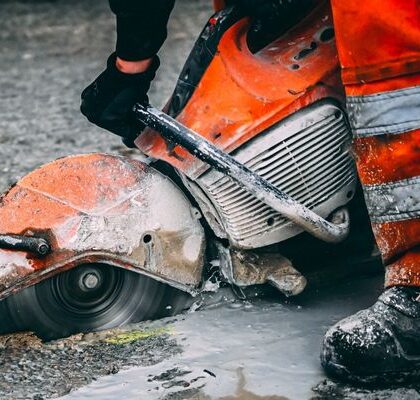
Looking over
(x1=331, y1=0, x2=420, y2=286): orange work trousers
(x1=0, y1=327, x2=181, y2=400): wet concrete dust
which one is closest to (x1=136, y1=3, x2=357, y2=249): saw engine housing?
(x1=331, y1=0, x2=420, y2=286): orange work trousers

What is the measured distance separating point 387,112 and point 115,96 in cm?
68

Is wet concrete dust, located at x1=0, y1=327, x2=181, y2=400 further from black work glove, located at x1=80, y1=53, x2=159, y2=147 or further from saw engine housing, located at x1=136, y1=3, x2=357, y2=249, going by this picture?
black work glove, located at x1=80, y1=53, x2=159, y2=147

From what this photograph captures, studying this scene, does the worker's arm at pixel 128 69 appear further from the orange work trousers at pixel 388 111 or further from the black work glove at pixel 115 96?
the orange work trousers at pixel 388 111

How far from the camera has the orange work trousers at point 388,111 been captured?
2.12 m

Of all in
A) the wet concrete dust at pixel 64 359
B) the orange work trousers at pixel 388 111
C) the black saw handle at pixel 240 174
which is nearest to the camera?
the orange work trousers at pixel 388 111

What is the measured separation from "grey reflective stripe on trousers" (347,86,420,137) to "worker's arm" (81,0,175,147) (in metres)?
0.53

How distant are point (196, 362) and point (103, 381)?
0.22m

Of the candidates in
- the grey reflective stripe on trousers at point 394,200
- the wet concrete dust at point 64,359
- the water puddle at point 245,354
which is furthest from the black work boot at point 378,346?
the wet concrete dust at point 64,359

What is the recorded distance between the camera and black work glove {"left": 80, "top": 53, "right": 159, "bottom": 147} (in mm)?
2434

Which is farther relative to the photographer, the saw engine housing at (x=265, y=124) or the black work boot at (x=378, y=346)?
the saw engine housing at (x=265, y=124)

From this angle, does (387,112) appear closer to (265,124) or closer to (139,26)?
(265,124)

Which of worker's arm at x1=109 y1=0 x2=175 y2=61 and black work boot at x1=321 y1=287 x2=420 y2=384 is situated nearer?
black work boot at x1=321 y1=287 x2=420 y2=384

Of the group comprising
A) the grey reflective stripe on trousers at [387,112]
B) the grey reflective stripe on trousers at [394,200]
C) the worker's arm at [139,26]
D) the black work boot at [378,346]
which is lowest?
the black work boot at [378,346]

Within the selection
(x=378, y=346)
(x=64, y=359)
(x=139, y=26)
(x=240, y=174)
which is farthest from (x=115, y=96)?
(x=378, y=346)
